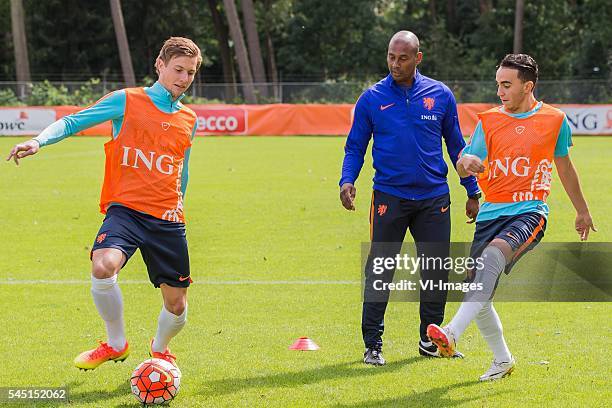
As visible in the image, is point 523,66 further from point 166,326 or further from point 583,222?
point 166,326

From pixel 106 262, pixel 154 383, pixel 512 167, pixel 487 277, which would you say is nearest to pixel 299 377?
pixel 154 383

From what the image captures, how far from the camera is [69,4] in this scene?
6562cm

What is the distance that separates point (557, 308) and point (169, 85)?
4185 millimetres

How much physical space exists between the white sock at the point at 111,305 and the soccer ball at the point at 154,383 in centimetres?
43

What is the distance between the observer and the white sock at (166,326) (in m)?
6.17

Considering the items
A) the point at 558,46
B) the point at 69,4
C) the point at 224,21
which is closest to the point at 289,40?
the point at 224,21

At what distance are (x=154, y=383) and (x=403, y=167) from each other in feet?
7.20

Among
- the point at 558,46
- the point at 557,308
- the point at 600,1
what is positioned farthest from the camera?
the point at 558,46

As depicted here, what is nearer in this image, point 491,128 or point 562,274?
point 491,128

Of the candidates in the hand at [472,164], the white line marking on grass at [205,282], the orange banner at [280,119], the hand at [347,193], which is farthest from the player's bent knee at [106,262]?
the orange banner at [280,119]

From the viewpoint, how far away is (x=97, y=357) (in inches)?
237

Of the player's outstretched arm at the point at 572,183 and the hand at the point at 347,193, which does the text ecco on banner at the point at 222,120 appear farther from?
the player's outstretched arm at the point at 572,183

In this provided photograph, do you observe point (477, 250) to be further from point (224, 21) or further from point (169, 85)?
point (224, 21)

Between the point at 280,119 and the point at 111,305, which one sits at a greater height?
the point at 111,305
